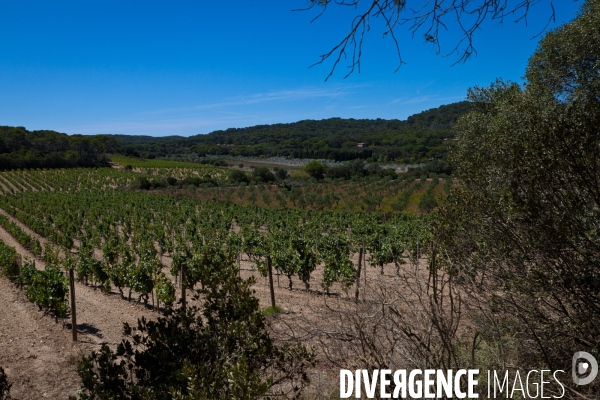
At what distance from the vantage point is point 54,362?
27.1 feet

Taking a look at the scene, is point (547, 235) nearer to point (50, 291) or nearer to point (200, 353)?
point (200, 353)

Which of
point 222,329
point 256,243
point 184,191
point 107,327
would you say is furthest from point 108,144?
point 222,329

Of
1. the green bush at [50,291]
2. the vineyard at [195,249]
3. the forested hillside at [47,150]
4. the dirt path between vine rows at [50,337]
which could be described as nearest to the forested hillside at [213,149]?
the forested hillside at [47,150]

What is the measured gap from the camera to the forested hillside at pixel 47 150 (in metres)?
79.9

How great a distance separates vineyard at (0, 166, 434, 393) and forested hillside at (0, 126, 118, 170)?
89.8ft

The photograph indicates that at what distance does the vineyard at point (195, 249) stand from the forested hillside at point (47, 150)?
89.8 ft

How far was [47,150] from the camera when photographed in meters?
97.2

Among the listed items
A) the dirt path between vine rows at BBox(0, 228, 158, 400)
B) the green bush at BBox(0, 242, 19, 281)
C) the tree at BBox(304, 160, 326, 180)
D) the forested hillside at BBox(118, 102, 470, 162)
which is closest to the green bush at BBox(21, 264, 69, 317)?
the dirt path between vine rows at BBox(0, 228, 158, 400)

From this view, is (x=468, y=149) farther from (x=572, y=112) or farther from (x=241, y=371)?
(x=241, y=371)

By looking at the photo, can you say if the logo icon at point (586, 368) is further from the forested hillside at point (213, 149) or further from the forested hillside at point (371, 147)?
the forested hillside at point (371, 147)

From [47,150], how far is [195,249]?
9871 centimetres

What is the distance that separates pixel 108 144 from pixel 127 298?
114657 mm

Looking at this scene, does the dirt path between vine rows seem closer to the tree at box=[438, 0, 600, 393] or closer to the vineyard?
the vineyard

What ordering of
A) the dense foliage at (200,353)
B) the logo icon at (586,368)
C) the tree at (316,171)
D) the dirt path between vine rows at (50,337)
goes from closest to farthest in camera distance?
the dense foliage at (200,353)
the logo icon at (586,368)
the dirt path between vine rows at (50,337)
the tree at (316,171)
